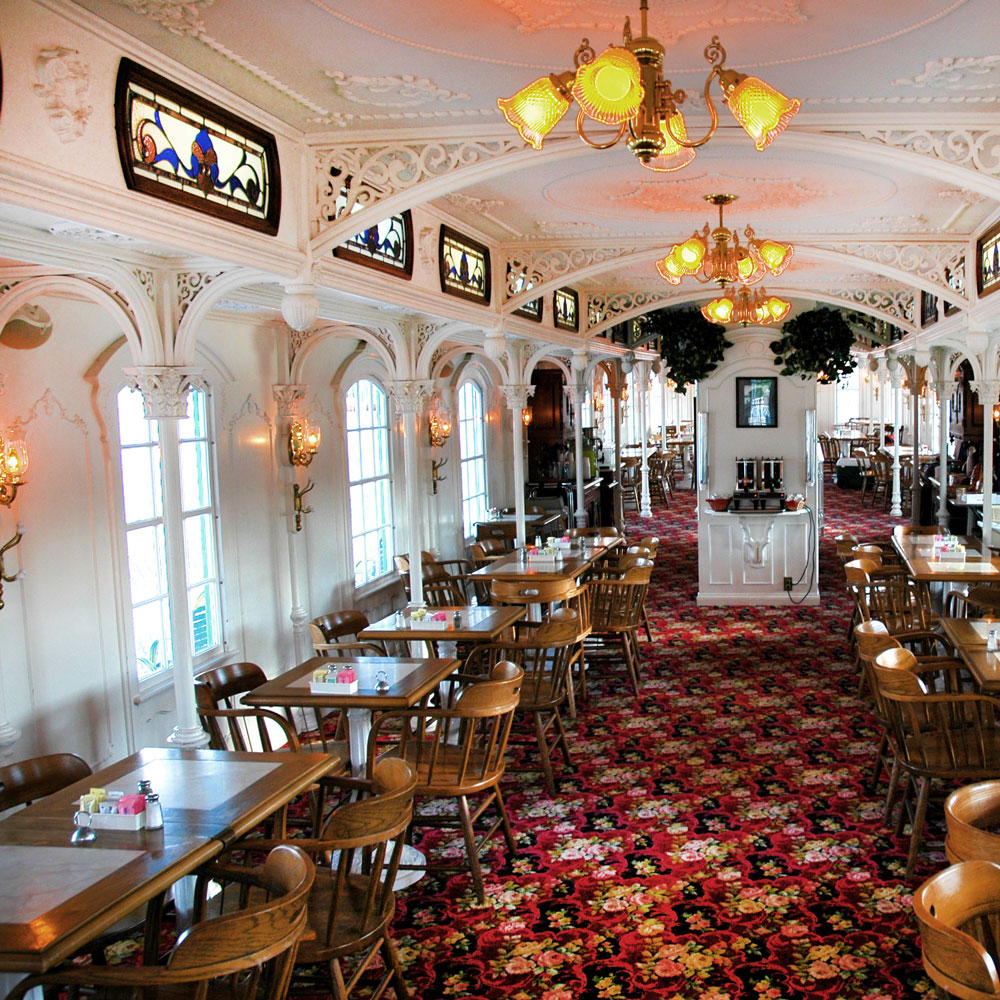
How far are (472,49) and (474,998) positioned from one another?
357cm

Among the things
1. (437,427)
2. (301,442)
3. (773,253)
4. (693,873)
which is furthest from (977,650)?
(437,427)

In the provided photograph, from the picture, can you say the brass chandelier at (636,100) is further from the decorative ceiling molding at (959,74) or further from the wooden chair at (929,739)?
the wooden chair at (929,739)

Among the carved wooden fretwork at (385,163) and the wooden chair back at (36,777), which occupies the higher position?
the carved wooden fretwork at (385,163)

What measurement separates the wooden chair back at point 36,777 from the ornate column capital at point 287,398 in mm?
4178

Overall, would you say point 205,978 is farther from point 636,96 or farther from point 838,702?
point 838,702

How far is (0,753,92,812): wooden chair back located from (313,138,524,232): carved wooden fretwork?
2643 mm

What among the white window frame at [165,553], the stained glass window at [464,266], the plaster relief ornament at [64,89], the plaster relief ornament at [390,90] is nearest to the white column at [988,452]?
the stained glass window at [464,266]

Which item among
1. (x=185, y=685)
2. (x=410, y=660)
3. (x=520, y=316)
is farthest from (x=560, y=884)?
(x=520, y=316)

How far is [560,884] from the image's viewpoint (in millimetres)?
4707

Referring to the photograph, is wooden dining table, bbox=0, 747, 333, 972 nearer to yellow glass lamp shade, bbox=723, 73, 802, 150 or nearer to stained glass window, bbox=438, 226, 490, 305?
yellow glass lamp shade, bbox=723, 73, 802, 150

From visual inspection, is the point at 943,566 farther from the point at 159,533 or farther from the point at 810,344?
the point at 159,533

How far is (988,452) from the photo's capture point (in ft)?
30.6

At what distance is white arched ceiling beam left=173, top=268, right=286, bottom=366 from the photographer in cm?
467

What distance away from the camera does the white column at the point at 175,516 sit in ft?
15.2
